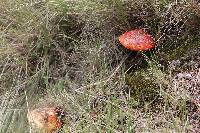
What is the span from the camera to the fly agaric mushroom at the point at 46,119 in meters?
2.19

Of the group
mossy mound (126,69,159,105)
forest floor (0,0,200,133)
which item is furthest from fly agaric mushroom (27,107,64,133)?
mossy mound (126,69,159,105)

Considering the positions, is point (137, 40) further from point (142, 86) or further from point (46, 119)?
point (46, 119)

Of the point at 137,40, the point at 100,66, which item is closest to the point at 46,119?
the point at 100,66

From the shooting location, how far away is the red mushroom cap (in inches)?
88.9

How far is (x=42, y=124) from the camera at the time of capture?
2.20 metres

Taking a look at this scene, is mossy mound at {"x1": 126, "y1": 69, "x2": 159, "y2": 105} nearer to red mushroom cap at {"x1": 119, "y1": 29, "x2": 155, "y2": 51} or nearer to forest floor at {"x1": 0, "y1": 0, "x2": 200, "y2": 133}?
forest floor at {"x1": 0, "y1": 0, "x2": 200, "y2": 133}

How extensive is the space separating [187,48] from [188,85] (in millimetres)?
270

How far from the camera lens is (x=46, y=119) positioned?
7.28ft

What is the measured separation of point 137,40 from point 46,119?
583 mm

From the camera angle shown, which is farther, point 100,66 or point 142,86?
point 100,66

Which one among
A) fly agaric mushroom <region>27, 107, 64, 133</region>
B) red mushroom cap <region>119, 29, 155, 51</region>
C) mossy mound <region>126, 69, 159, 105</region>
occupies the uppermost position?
red mushroom cap <region>119, 29, 155, 51</region>

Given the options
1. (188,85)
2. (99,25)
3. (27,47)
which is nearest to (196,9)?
(188,85)

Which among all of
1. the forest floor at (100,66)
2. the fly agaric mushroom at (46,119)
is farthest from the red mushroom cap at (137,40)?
the fly agaric mushroom at (46,119)

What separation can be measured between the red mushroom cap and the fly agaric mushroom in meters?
0.46
